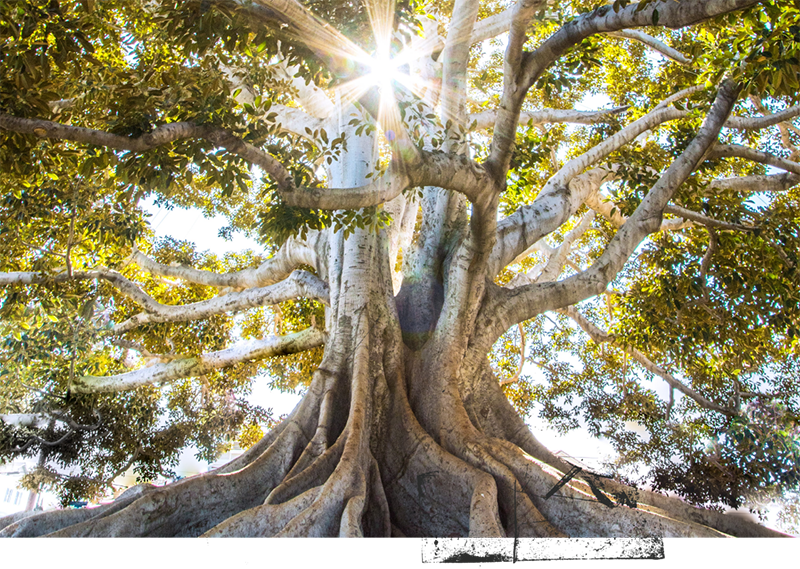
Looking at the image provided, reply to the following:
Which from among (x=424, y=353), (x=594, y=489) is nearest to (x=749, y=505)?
(x=594, y=489)

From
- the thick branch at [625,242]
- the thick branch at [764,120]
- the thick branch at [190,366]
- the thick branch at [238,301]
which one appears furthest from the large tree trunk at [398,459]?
the thick branch at [764,120]

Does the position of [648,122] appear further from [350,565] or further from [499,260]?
[350,565]

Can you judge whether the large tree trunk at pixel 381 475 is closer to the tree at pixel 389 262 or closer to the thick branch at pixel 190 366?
the tree at pixel 389 262

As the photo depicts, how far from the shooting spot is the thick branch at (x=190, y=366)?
5.16 metres

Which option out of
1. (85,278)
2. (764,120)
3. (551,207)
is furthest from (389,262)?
(764,120)

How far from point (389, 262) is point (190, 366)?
2428 millimetres

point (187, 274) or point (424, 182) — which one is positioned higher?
point (187, 274)

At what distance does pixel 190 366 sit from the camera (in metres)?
5.24

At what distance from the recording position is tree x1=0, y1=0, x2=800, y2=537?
2.68 m

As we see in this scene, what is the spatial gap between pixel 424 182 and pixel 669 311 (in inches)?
133

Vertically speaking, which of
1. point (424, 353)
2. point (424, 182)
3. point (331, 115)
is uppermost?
point (331, 115)

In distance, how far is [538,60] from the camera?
8.88ft

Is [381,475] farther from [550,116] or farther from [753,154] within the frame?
[550,116]

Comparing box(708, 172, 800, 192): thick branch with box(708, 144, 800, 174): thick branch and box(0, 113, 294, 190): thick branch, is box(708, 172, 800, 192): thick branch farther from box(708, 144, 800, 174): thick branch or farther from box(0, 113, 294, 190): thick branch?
box(0, 113, 294, 190): thick branch
